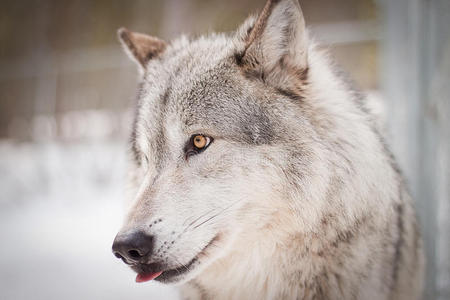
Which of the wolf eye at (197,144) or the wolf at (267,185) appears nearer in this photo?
the wolf at (267,185)

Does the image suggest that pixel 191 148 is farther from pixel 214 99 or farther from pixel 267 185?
pixel 267 185

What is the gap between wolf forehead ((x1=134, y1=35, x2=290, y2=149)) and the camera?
1.88m

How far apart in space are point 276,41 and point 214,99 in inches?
16.2

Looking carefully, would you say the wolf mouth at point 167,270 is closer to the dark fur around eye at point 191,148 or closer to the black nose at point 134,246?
the black nose at point 134,246

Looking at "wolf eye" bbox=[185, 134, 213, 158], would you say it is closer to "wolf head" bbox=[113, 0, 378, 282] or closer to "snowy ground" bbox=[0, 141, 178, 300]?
"wolf head" bbox=[113, 0, 378, 282]

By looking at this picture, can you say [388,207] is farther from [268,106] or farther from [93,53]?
[93,53]

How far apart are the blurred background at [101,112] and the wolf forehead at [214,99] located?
73cm

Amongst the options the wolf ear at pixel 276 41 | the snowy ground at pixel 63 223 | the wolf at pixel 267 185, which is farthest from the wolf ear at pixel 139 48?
the snowy ground at pixel 63 223

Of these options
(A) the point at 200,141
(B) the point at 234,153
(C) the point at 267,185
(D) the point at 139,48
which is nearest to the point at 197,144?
(A) the point at 200,141

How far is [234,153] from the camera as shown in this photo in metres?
1.84

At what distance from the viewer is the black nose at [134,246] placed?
1.60 meters

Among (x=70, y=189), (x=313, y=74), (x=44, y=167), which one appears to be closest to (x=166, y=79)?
(x=313, y=74)

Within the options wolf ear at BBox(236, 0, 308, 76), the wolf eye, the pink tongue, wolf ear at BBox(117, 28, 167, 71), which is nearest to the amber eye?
the wolf eye

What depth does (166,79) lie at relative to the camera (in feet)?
7.13
